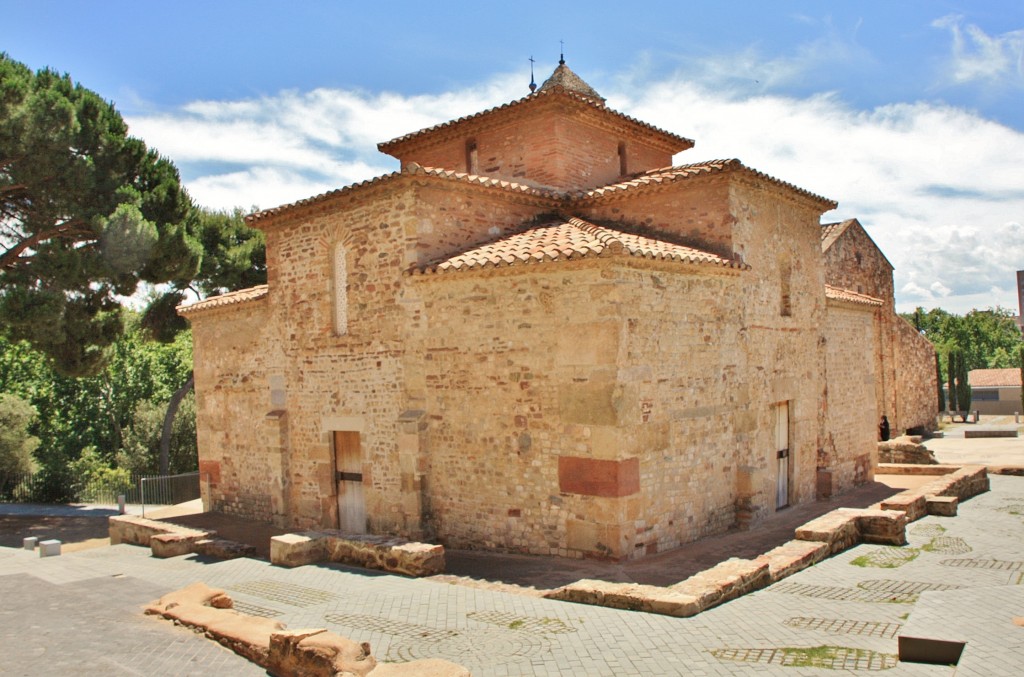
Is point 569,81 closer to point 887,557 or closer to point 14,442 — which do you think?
point 887,557

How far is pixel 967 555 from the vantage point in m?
10.1

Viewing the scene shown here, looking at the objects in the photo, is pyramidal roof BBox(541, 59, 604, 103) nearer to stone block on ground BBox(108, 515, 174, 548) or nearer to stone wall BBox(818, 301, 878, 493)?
stone wall BBox(818, 301, 878, 493)

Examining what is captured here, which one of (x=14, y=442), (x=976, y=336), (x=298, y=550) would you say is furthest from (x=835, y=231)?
(x=976, y=336)

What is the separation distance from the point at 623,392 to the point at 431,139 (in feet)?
27.3

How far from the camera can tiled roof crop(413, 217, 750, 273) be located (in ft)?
32.8

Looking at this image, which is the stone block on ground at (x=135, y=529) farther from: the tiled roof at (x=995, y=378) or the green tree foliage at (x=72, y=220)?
the tiled roof at (x=995, y=378)

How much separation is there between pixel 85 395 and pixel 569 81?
81.6 feet

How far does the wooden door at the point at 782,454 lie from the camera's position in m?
13.6

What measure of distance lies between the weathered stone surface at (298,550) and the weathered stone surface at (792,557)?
19.8ft

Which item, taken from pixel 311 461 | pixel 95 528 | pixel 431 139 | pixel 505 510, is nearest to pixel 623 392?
pixel 505 510

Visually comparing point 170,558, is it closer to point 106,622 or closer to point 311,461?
point 311,461

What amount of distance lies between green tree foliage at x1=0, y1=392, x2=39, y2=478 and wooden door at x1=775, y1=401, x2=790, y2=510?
22.1 metres

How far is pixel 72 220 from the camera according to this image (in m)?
17.2

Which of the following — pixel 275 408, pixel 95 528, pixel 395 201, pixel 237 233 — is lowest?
pixel 95 528
